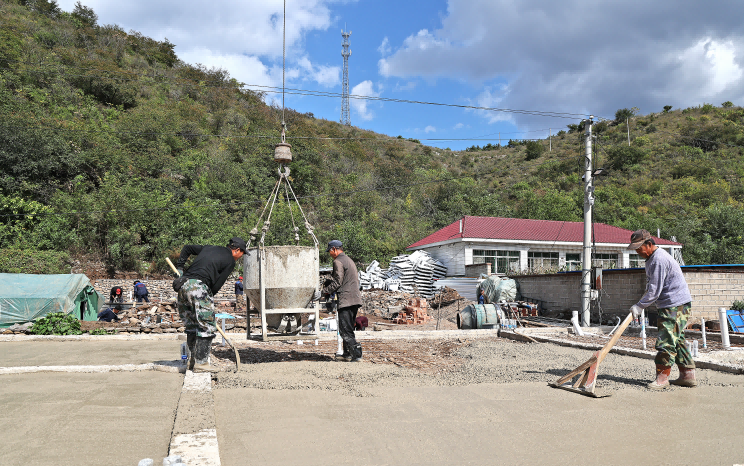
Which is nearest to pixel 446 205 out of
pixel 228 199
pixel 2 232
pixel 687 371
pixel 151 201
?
pixel 228 199

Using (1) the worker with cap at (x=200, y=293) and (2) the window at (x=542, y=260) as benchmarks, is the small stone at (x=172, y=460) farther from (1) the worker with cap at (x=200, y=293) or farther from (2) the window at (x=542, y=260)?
(2) the window at (x=542, y=260)

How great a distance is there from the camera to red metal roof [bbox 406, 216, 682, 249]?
1052 inches

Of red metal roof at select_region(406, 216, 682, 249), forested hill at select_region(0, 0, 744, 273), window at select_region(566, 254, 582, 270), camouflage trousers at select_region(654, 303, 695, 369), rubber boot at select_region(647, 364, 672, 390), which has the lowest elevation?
rubber boot at select_region(647, 364, 672, 390)

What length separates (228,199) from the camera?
1232 inches

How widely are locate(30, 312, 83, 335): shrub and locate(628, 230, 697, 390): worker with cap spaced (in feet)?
42.8

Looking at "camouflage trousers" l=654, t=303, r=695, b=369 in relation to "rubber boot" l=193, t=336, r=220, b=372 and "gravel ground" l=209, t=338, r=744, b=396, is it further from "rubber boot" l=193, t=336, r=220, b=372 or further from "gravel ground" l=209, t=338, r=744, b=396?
"rubber boot" l=193, t=336, r=220, b=372

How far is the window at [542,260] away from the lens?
27562 millimetres

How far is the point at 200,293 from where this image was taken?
230 inches

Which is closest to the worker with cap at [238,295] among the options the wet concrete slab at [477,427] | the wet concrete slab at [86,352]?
the wet concrete slab at [86,352]

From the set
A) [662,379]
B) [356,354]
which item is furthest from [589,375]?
[356,354]

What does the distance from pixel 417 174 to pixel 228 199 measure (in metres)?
21.5

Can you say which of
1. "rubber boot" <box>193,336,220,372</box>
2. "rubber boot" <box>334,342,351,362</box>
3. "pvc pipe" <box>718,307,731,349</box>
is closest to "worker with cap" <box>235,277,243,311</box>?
"rubber boot" <box>334,342,351,362</box>

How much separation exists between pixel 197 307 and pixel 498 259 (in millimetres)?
23125

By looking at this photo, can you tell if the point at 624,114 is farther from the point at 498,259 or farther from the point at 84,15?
the point at 84,15
